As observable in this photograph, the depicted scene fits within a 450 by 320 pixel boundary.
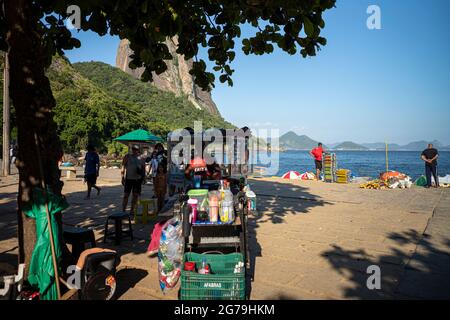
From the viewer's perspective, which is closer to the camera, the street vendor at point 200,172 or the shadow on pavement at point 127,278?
the shadow on pavement at point 127,278

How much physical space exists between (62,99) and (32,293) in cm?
4574

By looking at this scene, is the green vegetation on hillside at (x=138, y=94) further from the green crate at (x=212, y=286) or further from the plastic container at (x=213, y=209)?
the green crate at (x=212, y=286)

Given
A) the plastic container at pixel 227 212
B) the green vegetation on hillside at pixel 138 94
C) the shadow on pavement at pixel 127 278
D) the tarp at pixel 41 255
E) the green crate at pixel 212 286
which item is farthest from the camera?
the green vegetation on hillside at pixel 138 94

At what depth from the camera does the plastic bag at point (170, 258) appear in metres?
3.98

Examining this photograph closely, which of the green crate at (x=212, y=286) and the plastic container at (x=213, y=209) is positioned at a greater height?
the plastic container at (x=213, y=209)

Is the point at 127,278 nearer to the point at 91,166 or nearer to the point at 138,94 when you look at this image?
the point at 91,166

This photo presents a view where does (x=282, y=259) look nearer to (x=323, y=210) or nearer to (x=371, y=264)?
(x=371, y=264)

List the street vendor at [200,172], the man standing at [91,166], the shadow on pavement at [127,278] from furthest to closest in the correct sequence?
the man standing at [91,166] → the street vendor at [200,172] → the shadow on pavement at [127,278]

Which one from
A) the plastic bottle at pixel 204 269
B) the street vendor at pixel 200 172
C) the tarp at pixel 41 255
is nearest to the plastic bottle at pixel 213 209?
the plastic bottle at pixel 204 269

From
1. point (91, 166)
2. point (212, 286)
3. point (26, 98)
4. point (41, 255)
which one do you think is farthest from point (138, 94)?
point (212, 286)

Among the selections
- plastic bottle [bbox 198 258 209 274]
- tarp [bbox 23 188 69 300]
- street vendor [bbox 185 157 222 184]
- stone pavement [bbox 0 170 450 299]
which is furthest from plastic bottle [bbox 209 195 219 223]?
street vendor [bbox 185 157 222 184]

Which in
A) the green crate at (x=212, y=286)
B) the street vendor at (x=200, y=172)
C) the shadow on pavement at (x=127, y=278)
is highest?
the street vendor at (x=200, y=172)

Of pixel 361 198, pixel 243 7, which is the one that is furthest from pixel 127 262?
pixel 361 198

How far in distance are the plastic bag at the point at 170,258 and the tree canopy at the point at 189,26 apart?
2.36 m
